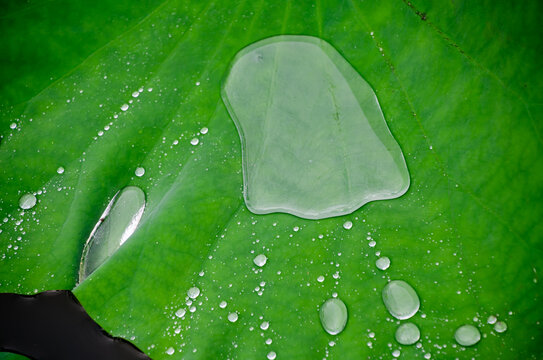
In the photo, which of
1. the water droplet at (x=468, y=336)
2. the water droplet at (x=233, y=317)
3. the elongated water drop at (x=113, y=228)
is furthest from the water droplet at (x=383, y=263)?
the elongated water drop at (x=113, y=228)

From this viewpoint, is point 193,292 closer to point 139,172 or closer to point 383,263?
point 139,172

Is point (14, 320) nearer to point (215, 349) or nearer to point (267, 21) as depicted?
point (215, 349)

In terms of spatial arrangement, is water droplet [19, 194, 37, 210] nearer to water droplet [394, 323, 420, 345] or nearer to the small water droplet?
water droplet [394, 323, 420, 345]

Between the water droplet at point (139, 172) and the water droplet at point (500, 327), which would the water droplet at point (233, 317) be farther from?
the water droplet at point (500, 327)

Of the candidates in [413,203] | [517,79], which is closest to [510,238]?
[413,203]

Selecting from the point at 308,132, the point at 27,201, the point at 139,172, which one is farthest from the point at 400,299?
the point at 27,201

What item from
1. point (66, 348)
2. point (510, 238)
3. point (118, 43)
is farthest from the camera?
point (66, 348)
